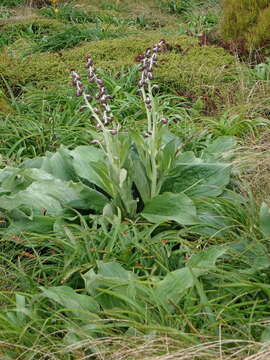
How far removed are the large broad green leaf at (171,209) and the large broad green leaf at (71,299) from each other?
683mm

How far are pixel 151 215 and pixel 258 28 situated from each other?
386 centimetres

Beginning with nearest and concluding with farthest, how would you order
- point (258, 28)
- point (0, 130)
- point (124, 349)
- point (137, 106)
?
1. point (124, 349)
2. point (0, 130)
3. point (137, 106)
4. point (258, 28)

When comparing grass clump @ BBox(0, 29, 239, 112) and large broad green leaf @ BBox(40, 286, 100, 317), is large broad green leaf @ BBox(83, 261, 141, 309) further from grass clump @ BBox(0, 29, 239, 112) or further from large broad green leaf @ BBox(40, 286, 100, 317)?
grass clump @ BBox(0, 29, 239, 112)

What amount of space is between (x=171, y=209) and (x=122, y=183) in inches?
11.9

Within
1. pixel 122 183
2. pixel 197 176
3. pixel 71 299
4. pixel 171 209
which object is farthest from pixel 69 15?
pixel 71 299

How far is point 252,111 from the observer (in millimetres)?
4750

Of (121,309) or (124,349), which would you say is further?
(121,309)

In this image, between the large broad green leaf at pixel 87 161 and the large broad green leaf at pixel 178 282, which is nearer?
the large broad green leaf at pixel 178 282

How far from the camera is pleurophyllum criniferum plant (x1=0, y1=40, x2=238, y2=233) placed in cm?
317

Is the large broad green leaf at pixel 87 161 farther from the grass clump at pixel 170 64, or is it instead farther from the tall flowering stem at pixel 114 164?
the grass clump at pixel 170 64

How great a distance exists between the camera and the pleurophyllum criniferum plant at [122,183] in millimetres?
3174

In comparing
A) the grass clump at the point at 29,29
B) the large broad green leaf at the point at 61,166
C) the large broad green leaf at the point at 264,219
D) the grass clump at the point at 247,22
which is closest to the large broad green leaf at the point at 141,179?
the large broad green leaf at the point at 61,166

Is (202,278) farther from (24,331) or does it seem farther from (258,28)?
(258,28)

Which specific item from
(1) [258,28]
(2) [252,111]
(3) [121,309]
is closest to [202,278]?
(3) [121,309]
